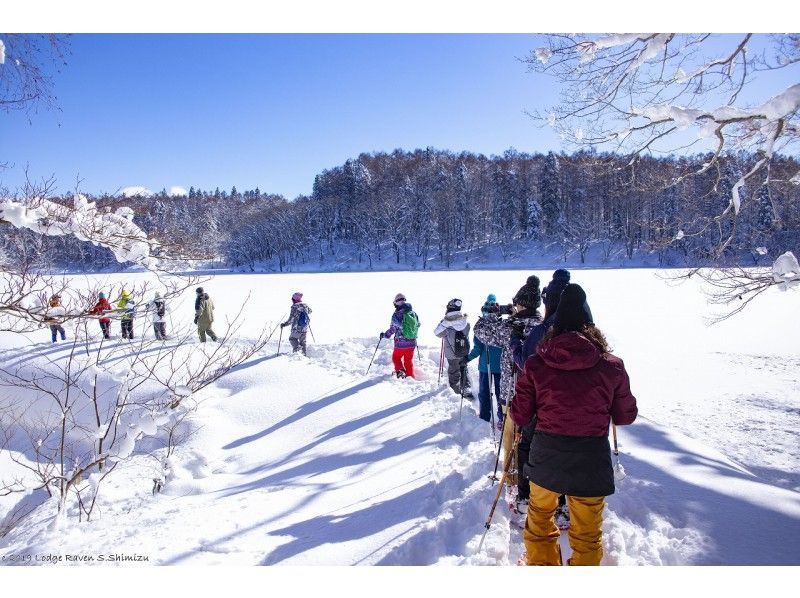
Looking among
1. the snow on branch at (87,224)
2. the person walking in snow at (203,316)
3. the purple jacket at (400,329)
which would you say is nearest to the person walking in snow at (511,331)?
the snow on branch at (87,224)

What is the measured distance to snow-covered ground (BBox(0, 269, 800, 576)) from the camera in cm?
278

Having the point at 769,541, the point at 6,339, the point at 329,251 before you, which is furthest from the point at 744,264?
the point at 329,251

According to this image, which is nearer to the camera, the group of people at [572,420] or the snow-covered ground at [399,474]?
the group of people at [572,420]

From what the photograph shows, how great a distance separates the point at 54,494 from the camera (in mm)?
4902

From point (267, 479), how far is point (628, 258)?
121 ft

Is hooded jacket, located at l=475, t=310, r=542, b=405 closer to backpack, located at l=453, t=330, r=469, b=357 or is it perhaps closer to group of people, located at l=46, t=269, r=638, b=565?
group of people, located at l=46, t=269, r=638, b=565

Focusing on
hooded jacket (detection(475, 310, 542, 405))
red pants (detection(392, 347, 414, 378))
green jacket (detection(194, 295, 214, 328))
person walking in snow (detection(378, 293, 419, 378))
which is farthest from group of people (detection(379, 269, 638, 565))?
green jacket (detection(194, 295, 214, 328))

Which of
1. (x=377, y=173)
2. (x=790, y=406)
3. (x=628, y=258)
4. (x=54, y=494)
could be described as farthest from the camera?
(x=628, y=258)

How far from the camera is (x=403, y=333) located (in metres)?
7.01

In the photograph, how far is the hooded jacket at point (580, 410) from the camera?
2123 mm

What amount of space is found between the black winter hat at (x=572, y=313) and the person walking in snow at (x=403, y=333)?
4.54 meters

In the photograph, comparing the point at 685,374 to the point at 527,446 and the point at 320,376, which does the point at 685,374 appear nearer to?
the point at 527,446

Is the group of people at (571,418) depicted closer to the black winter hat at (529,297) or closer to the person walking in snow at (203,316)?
the black winter hat at (529,297)

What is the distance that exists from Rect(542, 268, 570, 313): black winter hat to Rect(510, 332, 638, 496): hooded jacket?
2.80ft
